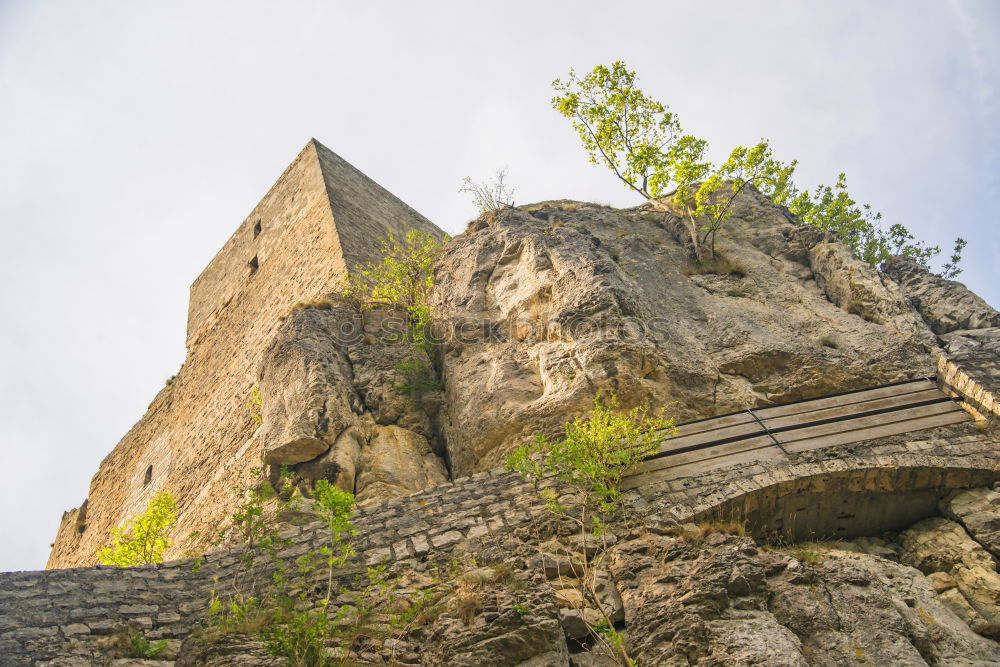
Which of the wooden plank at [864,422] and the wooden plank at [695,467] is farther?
the wooden plank at [864,422]

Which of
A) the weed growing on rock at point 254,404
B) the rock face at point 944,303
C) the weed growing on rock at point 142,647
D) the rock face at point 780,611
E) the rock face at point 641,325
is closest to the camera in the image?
the rock face at point 780,611

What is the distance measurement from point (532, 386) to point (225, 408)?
6.24m

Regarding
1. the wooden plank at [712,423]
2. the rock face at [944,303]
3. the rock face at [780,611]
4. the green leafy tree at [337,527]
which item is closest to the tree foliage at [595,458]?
the wooden plank at [712,423]

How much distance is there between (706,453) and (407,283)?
5219 mm

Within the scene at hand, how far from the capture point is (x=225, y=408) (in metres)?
11.4

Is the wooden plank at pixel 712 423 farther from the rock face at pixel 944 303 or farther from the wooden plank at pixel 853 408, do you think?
the rock face at pixel 944 303

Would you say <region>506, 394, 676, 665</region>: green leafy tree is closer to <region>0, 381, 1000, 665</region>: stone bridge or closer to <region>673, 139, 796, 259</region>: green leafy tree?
<region>0, 381, 1000, 665</region>: stone bridge

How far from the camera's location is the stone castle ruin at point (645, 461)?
14.5 ft

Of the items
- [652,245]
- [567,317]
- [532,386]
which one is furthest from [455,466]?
[652,245]

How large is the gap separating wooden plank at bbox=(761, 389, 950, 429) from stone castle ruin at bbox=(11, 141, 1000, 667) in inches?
1.1

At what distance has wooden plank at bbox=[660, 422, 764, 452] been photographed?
6.29 metres

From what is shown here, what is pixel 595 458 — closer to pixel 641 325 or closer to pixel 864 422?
pixel 641 325

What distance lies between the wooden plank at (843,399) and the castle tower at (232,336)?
19.8 feet

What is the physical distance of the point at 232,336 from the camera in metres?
13.0
